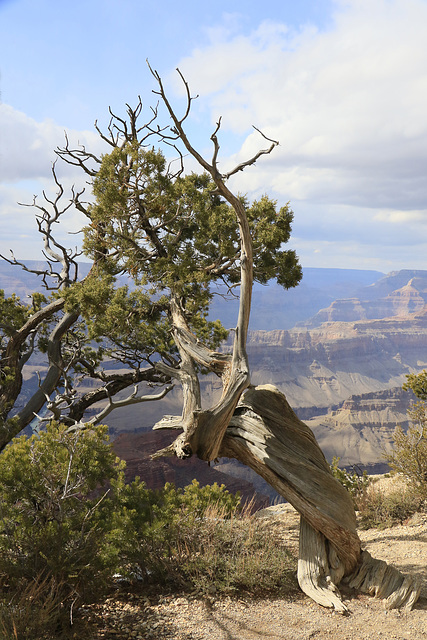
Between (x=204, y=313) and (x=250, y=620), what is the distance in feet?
25.2

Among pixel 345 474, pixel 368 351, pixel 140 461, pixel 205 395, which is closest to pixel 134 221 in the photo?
pixel 345 474

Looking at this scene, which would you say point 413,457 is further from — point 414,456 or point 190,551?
point 190,551

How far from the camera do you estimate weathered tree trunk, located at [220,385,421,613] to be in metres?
6.58

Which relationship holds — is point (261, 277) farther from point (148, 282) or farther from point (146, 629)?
point (146, 629)

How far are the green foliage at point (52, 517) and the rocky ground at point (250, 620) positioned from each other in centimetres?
54

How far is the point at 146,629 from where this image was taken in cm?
536

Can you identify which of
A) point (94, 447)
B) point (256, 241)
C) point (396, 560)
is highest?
point (256, 241)

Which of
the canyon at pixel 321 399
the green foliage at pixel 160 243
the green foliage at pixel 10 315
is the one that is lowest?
the canyon at pixel 321 399

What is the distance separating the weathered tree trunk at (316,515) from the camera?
21.6 ft

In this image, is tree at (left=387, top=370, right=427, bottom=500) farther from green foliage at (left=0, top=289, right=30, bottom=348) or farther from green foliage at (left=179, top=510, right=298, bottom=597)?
green foliage at (left=0, top=289, right=30, bottom=348)

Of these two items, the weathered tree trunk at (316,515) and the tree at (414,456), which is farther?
the tree at (414,456)

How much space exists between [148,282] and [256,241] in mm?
2699

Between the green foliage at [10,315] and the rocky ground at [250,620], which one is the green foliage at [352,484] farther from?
the green foliage at [10,315]

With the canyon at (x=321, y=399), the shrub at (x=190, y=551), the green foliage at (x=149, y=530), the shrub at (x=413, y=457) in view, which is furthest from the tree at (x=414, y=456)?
the canyon at (x=321, y=399)
